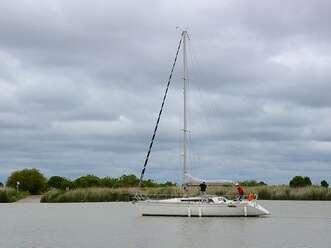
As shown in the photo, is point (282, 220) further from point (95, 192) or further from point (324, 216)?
point (95, 192)

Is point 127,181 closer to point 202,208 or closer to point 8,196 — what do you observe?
point 8,196

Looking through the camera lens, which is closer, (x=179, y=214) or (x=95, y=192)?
(x=179, y=214)

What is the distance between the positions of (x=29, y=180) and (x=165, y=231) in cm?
8701

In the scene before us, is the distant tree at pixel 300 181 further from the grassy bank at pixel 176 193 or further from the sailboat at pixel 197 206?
the sailboat at pixel 197 206

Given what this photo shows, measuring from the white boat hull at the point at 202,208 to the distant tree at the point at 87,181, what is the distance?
84.1 metres

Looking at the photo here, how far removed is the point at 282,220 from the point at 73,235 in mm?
20760

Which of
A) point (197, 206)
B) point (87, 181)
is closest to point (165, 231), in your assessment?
point (197, 206)

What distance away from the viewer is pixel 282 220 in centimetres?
6794

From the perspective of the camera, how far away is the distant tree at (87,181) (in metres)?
153

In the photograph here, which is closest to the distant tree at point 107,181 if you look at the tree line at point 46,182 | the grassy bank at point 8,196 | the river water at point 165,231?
the tree line at point 46,182

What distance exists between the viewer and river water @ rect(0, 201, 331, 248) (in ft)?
162

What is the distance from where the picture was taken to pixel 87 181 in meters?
156

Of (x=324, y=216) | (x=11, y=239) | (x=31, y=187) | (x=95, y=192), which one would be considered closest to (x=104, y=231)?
(x=11, y=239)

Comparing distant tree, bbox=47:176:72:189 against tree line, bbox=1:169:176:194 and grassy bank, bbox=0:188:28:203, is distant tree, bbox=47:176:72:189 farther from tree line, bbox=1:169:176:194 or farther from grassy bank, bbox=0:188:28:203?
grassy bank, bbox=0:188:28:203
